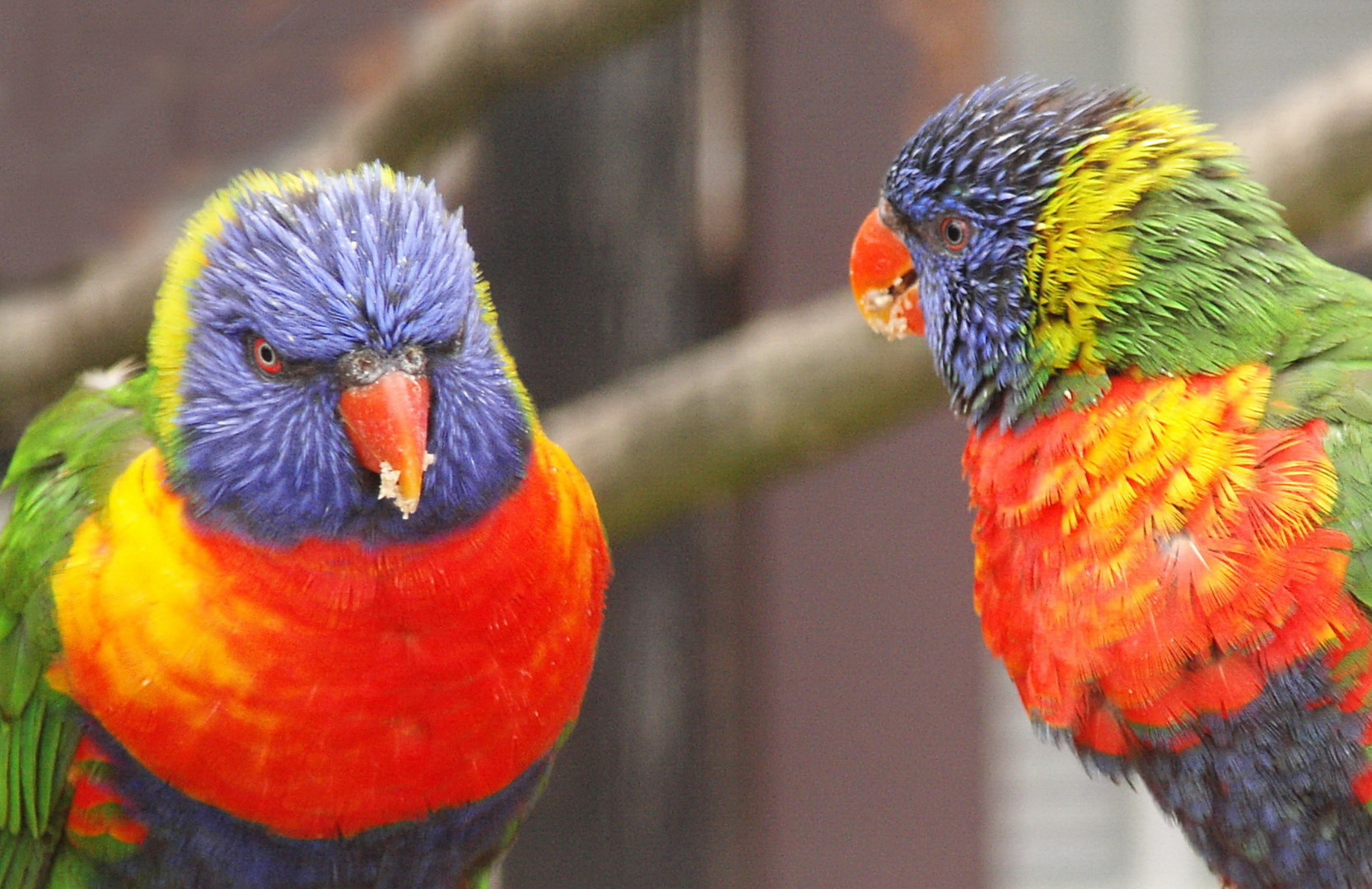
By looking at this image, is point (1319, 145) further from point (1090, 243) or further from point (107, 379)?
point (107, 379)

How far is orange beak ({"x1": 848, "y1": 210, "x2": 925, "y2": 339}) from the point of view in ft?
5.68

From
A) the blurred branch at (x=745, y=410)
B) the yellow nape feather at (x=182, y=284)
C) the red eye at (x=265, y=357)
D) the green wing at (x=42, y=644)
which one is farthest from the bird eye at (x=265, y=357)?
the blurred branch at (x=745, y=410)

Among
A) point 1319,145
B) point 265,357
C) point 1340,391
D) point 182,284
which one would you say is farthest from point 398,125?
point 1340,391

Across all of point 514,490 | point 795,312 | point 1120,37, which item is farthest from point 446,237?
point 1120,37

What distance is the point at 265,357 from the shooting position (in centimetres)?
140

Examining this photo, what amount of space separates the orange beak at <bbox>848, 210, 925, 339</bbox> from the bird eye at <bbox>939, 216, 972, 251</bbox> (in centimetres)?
8

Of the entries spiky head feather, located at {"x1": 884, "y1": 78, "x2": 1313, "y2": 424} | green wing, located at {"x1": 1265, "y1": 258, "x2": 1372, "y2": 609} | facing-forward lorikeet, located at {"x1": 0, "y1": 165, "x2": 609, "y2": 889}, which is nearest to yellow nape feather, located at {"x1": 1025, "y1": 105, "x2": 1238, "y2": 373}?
spiky head feather, located at {"x1": 884, "y1": 78, "x2": 1313, "y2": 424}

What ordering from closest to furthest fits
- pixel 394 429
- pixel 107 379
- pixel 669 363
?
pixel 394 429 → pixel 107 379 → pixel 669 363

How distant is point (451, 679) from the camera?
1393mm

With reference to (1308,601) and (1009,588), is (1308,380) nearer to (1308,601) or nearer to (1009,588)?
(1308,601)

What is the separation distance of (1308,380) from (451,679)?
91 centimetres

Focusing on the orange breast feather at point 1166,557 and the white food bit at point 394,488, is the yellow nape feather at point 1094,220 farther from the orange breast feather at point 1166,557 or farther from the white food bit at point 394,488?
the white food bit at point 394,488

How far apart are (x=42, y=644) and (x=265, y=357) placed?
38 cm

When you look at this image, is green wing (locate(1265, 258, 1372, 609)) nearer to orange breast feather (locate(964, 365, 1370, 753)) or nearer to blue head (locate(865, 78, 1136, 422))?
orange breast feather (locate(964, 365, 1370, 753))
